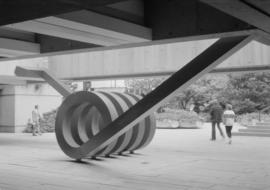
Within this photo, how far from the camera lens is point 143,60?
60.5 feet

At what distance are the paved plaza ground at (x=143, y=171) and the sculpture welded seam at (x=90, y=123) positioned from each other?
1.17 feet

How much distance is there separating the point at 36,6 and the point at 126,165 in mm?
7194

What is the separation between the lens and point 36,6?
5422 millimetres

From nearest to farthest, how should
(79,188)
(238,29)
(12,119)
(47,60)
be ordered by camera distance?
(79,188) < (238,29) < (47,60) < (12,119)

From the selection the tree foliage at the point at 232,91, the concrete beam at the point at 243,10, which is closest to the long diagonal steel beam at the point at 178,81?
the concrete beam at the point at 243,10

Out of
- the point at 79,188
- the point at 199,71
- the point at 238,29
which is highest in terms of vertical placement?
the point at 238,29

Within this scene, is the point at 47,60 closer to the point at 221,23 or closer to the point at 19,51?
the point at 19,51

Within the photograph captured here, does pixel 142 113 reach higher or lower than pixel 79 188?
higher

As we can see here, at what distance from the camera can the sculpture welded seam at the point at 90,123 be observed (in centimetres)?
1255

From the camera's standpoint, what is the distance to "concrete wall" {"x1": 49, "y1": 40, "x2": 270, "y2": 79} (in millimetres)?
16531

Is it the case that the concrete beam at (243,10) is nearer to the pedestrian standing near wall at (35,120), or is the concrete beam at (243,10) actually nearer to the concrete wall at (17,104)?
the pedestrian standing near wall at (35,120)

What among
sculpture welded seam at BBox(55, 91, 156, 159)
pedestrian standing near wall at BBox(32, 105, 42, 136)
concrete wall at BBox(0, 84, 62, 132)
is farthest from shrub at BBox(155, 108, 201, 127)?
sculpture welded seam at BBox(55, 91, 156, 159)

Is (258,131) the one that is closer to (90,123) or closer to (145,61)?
(145,61)

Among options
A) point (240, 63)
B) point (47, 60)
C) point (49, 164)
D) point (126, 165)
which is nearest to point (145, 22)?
point (126, 165)
